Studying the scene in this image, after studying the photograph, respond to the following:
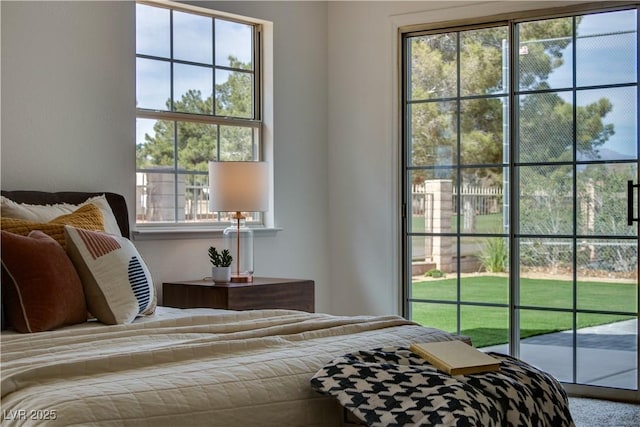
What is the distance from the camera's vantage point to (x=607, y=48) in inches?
184

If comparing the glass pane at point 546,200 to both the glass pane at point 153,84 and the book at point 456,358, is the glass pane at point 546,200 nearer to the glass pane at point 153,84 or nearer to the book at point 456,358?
the glass pane at point 153,84

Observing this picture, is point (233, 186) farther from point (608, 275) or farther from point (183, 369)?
point (183, 369)

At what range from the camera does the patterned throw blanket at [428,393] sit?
1.99 meters

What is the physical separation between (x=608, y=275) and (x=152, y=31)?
2.91m

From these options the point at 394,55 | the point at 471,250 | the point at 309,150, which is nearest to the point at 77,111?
the point at 309,150

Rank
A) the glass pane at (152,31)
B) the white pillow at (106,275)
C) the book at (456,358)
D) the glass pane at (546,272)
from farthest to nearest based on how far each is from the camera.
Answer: the glass pane at (546,272) → the glass pane at (152,31) → the white pillow at (106,275) → the book at (456,358)

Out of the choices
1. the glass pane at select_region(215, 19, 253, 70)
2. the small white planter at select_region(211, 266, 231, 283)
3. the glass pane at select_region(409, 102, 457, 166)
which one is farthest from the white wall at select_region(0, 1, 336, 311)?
the glass pane at select_region(409, 102, 457, 166)

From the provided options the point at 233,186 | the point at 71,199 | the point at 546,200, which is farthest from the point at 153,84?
the point at 546,200

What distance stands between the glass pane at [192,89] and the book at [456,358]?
8.90 feet

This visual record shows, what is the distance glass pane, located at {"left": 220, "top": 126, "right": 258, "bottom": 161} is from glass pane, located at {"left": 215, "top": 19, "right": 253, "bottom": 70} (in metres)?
0.40

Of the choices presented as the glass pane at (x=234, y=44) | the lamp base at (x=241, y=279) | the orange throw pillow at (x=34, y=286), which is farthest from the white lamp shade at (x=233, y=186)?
the orange throw pillow at (x=34, y=286)

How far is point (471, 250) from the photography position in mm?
5102

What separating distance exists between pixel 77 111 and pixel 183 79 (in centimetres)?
86

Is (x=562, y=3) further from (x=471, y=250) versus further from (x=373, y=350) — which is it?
(x=373, y=350)
